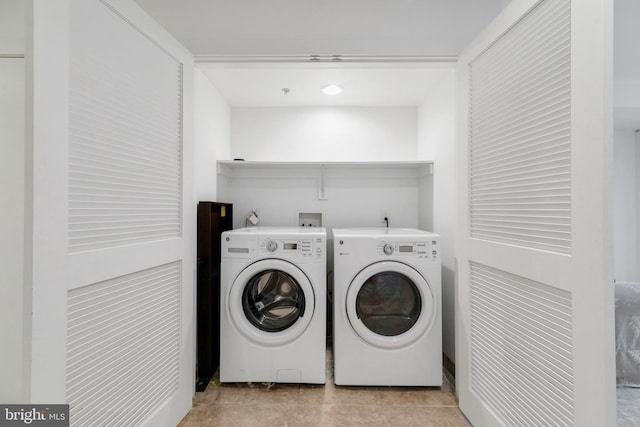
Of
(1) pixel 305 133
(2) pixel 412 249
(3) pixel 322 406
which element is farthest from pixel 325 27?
(3) pixel 322 406

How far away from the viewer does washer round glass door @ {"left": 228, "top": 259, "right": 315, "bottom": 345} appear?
5.60 ft

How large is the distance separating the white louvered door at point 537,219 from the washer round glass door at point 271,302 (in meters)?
0.90

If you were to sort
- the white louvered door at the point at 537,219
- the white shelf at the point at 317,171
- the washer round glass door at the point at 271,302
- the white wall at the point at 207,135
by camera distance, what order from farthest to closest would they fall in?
the white shelf at the point at 317,171, the white wall at the point at 207,135, the washer round glass door at the point at 271,302, the white louvered door at the point at 537,219

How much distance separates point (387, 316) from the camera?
68.5 inches

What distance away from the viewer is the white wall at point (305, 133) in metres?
2.63

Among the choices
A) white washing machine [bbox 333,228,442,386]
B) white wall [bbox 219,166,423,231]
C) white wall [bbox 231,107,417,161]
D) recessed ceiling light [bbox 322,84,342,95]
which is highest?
recessed ceiling light [bbox 322,84,342,95]

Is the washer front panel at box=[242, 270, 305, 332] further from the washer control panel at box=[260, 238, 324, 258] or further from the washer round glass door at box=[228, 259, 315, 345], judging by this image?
the washer control panel at box=[260, 238, 324, 258]

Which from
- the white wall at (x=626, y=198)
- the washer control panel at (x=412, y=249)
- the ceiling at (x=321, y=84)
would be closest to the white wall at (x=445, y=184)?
the ceiling at (x=321, y=84)

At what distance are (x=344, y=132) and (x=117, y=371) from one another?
2.31 m

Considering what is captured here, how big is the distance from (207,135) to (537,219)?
202 centimetres

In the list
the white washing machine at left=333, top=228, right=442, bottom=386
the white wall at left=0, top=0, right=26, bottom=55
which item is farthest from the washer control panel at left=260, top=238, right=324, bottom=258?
the white wall at left=0, top=0, right=26, bottom=55

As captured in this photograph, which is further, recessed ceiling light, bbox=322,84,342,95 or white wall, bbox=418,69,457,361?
recessed ceiling light, bbox=322,84,342,95

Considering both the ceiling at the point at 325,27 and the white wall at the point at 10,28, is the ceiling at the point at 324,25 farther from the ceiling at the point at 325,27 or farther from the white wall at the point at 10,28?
the white wall at the point at 10,28

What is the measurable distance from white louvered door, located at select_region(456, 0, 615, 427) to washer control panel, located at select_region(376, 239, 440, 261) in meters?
0.21
